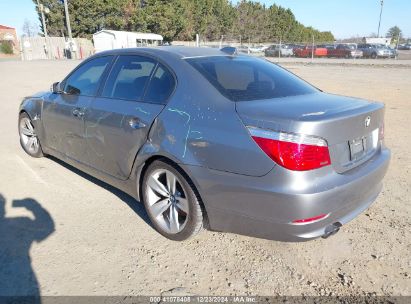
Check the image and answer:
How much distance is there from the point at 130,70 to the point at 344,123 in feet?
6.84

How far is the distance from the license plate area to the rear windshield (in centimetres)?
72

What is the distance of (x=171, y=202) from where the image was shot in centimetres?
317

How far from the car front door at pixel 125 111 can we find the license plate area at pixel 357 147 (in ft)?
4.89

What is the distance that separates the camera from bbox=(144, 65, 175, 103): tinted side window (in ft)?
10.2

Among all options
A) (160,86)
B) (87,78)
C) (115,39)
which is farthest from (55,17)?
(160,86)

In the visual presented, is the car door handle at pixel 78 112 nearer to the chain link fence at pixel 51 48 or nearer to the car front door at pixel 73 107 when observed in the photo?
the car front door at pixel 73 107

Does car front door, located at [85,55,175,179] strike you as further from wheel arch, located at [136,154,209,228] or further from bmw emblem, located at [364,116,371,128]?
bmw emblem, located at [364,116,371,128]

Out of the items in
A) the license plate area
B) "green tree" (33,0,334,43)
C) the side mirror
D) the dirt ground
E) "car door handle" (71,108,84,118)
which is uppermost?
"green tree" (33,0,334,43)

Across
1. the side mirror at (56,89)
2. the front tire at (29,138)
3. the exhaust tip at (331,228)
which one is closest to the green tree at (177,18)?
the front tire at (29,138)

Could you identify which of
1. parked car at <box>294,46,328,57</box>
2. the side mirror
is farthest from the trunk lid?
parked car at <box>294,46,328,57</box>

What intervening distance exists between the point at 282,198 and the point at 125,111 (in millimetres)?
1707

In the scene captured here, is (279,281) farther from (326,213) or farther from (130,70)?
(130,70)

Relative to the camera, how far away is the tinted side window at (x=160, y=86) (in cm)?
312

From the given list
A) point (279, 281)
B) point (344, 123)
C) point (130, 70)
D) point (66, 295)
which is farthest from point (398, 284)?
point (130, 70)
